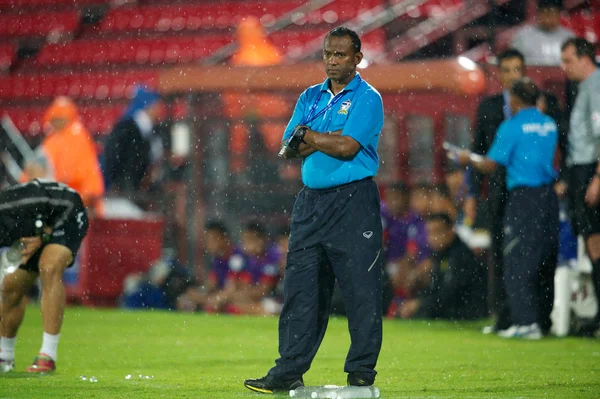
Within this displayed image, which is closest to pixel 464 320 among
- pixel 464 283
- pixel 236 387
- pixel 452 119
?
pixel 464 283

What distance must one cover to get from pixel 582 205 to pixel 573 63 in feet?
3.93

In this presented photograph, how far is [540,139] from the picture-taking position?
9.48 meters

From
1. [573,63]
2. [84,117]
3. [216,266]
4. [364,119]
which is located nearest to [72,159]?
[216,266]

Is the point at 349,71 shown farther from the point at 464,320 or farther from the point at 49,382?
the point at 464,320

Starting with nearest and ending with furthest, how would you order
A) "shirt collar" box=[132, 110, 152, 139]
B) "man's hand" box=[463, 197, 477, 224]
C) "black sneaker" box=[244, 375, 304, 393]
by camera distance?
"black sneaker" box=[244, 375, 304, 393] → "man's hand" box=[463, 197, 477, 224] → "shirt collar" box=[132, 110, 152, 139]

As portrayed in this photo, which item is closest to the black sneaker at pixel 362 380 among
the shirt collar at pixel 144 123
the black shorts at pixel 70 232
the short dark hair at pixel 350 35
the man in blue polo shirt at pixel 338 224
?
the man in blue polo shirt at pixel 338 224

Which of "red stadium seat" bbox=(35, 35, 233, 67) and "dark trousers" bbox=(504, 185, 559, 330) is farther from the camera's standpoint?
"red stadium seat" bbox=(35, 35, 233, 67)

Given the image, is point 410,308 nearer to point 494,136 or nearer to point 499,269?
point 499,269

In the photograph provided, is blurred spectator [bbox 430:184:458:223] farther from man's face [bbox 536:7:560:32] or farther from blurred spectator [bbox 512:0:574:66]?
man's face [bbox 536:7:560:32]

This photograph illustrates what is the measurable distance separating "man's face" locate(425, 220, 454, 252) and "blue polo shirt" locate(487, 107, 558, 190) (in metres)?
1.90

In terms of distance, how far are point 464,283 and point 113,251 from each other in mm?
4541

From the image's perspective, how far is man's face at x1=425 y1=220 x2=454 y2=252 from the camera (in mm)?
11383

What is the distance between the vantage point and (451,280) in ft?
37.1

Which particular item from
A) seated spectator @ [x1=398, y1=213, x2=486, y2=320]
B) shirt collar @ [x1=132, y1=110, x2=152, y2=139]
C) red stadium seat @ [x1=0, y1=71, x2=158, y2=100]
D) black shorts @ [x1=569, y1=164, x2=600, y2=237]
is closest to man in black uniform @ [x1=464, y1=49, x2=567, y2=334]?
black shorts @ [x1=569, y1=164, x2=600, y2=237]
